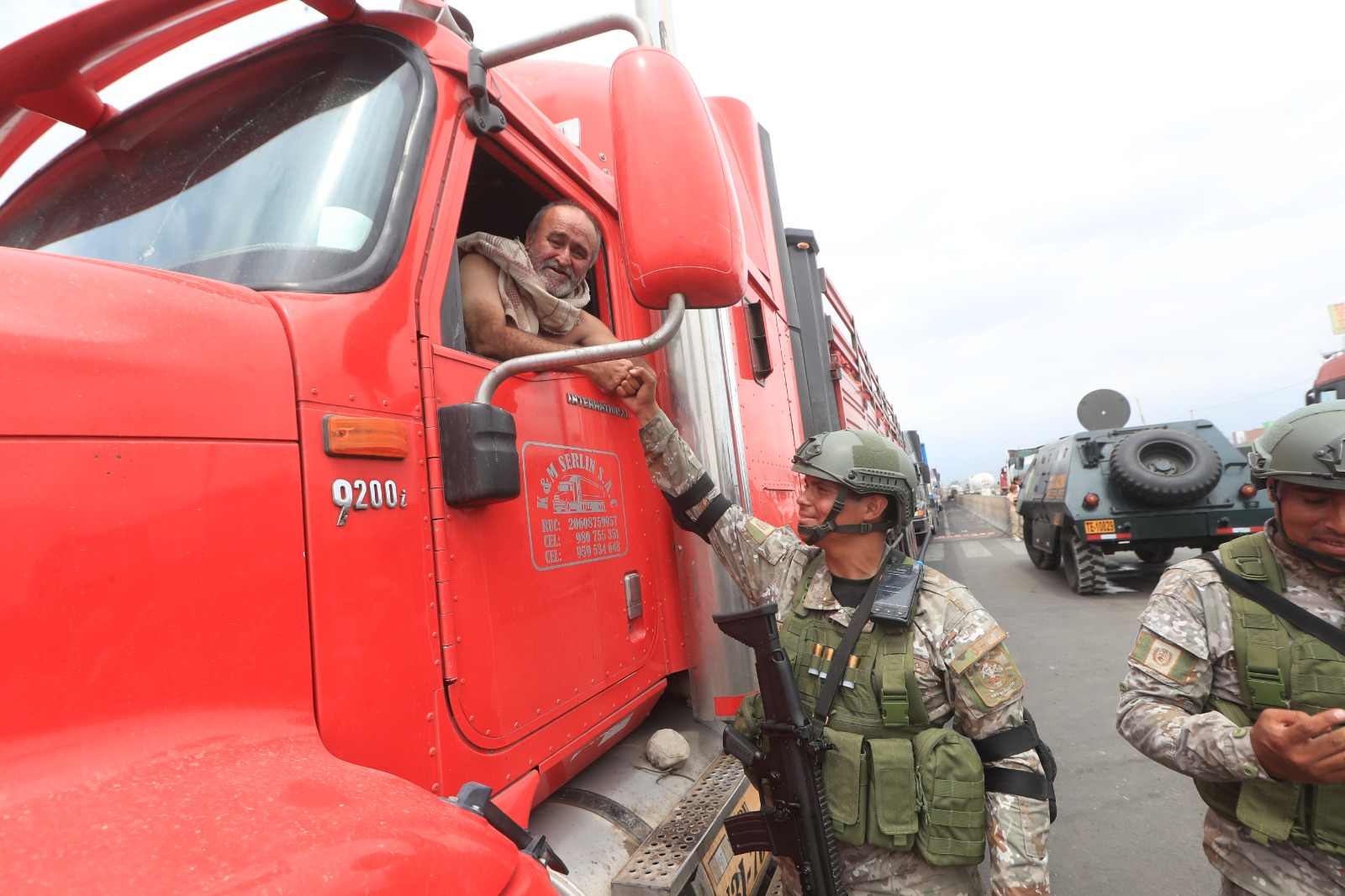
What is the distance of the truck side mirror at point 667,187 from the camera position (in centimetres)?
149

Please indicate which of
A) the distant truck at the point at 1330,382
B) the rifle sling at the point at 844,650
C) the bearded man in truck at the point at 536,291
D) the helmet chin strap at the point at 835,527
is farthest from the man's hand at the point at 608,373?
the distant truck at the point at 1330,382

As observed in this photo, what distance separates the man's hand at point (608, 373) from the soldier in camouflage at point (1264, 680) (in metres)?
1.49

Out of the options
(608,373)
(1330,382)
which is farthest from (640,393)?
(1330,382)

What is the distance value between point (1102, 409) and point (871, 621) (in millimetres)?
11525

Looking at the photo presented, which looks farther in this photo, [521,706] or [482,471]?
[521,706]

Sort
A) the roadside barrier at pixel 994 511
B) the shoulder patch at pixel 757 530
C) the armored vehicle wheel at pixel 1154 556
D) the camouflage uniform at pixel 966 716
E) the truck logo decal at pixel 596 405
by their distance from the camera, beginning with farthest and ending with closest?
the roadside barrier at pixel 994 511 < the armored vehicle wheel at pixel 1154 556 < the shoulder patch at pixel 757 530 < the truck logo decal at pixel 596 405 < the camouflage uniform at pixel 966 716

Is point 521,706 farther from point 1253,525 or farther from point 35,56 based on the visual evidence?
point 1253,525

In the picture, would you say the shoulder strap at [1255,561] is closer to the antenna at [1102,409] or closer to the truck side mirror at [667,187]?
the truck side mirror at [667,187]

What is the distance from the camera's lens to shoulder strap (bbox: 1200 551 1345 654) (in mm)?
1689

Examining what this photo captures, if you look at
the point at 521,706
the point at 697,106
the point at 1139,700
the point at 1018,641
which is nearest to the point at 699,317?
the point at 697,106

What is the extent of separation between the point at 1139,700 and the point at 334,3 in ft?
7.95

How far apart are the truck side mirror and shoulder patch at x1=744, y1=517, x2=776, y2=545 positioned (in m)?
0.96

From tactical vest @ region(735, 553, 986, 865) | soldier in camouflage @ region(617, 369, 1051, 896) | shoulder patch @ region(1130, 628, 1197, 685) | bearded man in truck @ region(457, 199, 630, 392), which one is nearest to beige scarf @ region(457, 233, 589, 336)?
bearded man in truck @ region(457, 199, 630, 392)

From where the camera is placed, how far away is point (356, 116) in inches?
63.2
